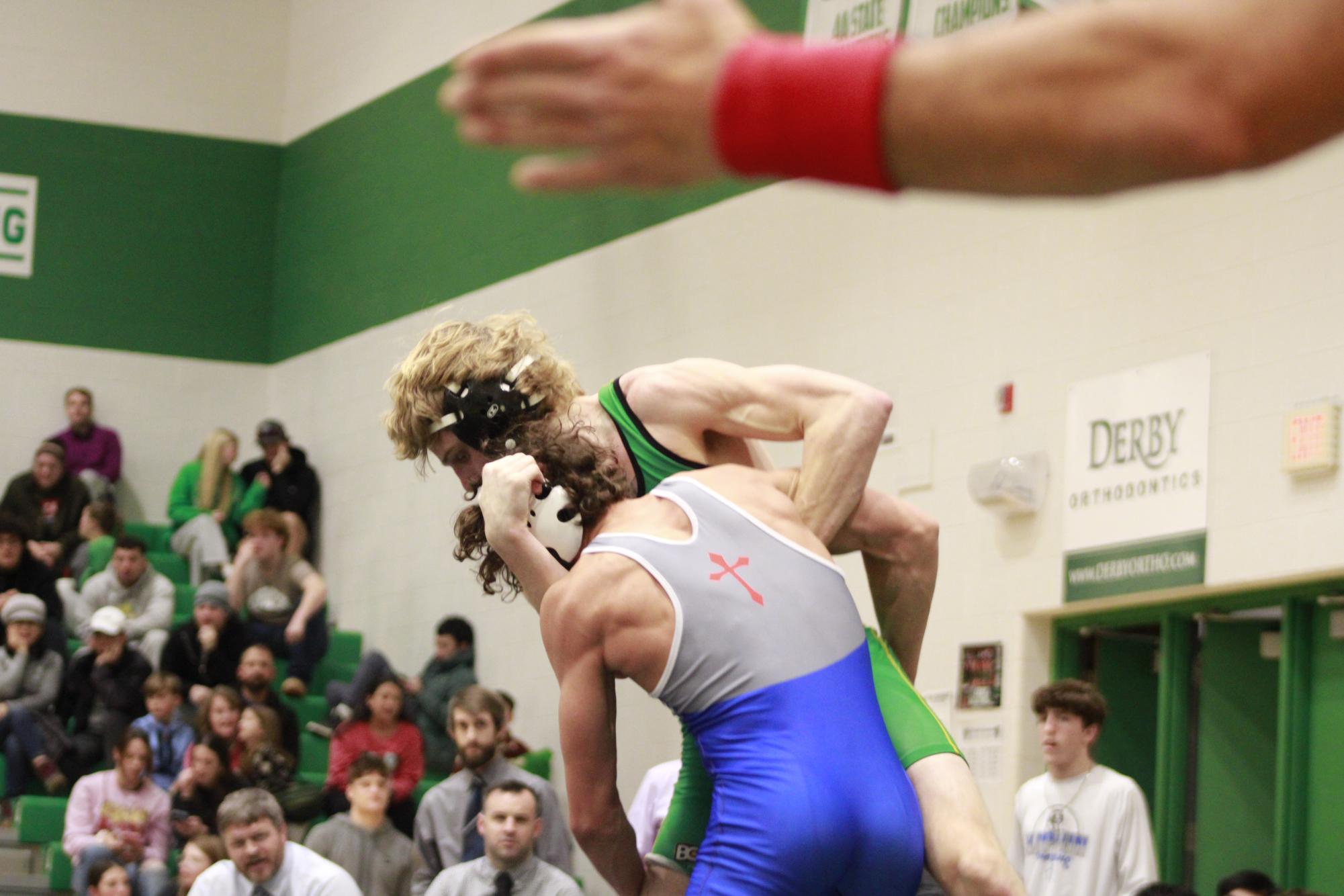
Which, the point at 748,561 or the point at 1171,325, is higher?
the point at 1171,325

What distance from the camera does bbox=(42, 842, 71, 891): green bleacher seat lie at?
30.0 feet

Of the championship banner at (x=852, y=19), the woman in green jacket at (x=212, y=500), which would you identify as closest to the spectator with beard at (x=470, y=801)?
the championship banner at (x=852, y=19)

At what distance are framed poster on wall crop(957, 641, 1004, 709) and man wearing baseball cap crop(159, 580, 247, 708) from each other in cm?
454

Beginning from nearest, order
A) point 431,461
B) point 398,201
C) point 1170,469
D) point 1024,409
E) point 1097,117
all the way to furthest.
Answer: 1. point 1097,117
2. point 1170,469
3. point 1024,409
4. point 431,461
5. point 398,201

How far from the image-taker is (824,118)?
131cm

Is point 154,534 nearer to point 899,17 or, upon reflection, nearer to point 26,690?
point 26,690

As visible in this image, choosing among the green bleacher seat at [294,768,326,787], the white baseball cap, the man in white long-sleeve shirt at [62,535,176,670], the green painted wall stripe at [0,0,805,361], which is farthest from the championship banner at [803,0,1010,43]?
the man in white long-sleeve shirt at [62,535,176,670]

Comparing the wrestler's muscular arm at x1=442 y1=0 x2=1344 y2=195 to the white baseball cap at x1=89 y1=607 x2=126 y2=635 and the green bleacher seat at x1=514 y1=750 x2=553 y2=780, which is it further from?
the white baseball cap at x1=89 y1=607 x2=126 y2=635

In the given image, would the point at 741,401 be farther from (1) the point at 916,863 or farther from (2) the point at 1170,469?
(2) the point at 1170,469

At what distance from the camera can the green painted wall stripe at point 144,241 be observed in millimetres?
14555

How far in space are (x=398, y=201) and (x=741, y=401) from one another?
10.5 m

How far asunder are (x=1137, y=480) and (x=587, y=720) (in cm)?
508

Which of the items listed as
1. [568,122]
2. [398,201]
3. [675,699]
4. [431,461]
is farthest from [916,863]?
[398,201]

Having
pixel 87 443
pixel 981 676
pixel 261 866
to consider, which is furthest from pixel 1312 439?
pixel 87 443
